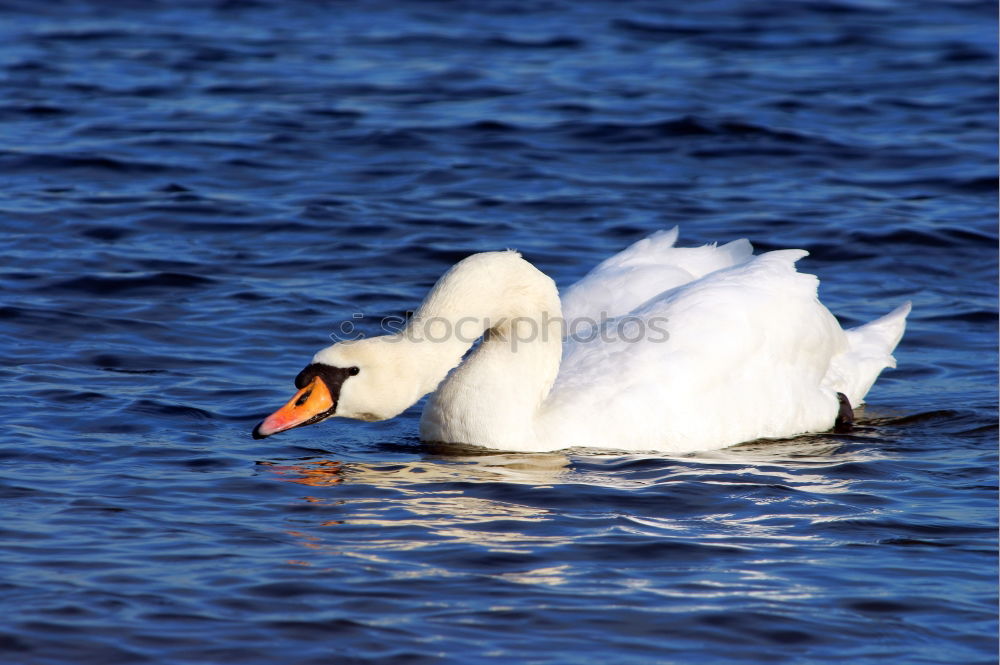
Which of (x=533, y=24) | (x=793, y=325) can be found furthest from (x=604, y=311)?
(x=533, y=24)

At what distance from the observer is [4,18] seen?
812 inches

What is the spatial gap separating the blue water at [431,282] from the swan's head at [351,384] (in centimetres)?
36

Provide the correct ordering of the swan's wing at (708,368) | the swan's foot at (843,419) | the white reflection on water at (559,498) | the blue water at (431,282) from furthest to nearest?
1. the swan's foot at (843,419)
2. the swan's wing at (708,368)
3. the white reflection on water at (559,498)
4. the blue water at (431,282)

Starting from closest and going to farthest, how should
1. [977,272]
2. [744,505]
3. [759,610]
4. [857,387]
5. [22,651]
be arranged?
[22,651] < [759,610] < [744,505] < [857,387] < [977,272]

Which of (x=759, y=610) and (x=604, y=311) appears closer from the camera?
(x=759, y=610)

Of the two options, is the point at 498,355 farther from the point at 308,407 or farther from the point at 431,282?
the point at 431,282

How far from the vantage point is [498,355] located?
25.2ft

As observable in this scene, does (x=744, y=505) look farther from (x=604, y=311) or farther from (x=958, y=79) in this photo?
(x=958, y=79)

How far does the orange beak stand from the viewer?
276 inches

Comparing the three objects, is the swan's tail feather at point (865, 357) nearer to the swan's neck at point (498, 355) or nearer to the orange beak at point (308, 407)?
the swan's neck at point (498, 355)

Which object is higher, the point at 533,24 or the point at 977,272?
the point at 533,24

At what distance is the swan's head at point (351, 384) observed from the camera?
23.0 feet

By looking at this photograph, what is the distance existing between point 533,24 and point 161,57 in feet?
18.2

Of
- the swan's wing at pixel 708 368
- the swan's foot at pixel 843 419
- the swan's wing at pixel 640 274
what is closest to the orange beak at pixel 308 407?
the swan's wing at pixel 708 368
